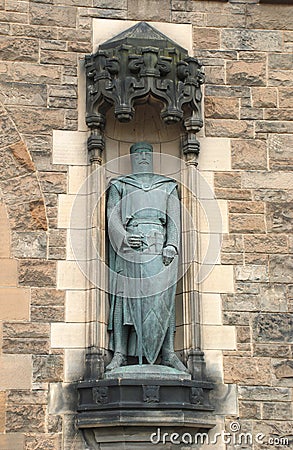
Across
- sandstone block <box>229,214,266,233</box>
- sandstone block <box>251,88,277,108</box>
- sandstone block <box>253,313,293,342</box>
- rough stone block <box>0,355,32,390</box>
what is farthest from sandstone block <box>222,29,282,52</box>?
rough stone block <box>0,355,32,390</box>

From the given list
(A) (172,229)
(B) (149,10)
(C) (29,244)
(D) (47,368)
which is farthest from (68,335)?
(B) (149,10)

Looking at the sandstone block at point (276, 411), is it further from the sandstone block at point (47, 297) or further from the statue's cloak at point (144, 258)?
the sandstone block at point (47, 297)

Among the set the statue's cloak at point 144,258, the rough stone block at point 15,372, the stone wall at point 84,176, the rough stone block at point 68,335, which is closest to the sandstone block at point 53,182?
the stone wall at point 84,176

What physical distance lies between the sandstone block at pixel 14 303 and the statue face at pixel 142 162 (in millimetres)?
1349

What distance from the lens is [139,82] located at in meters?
8.33

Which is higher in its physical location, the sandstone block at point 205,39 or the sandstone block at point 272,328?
the sandstone block at point 205,39

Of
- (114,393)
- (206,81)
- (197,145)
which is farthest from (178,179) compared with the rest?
(114,393)

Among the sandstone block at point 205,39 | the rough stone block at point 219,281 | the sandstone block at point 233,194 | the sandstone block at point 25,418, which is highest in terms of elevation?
the sandstone block at point 205,39

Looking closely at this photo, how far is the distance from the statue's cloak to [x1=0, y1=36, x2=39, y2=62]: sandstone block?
4.15 feet

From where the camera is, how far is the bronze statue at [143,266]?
7.99 m

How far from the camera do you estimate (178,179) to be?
8609 mm

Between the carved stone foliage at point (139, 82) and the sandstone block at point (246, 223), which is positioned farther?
the sandstone block at point (246, 223)

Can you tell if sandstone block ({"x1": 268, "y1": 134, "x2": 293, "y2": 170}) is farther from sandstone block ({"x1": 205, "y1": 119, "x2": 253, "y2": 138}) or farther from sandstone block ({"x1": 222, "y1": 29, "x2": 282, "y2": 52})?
sandstone block ({"x1": 222, "y1": 29, "x2": 282, "y2": 52})

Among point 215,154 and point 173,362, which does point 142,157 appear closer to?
point 215,154
